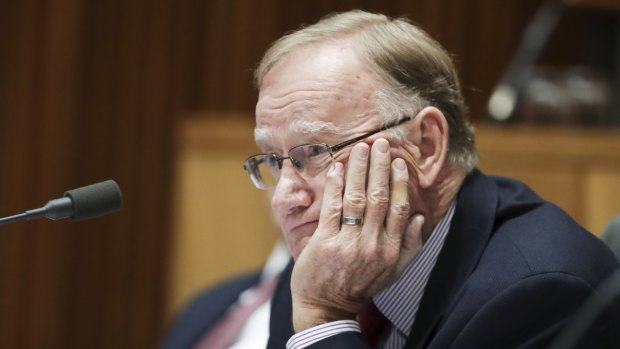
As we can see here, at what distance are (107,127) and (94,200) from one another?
8.49 feet

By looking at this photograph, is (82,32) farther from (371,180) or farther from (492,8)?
(371,180)

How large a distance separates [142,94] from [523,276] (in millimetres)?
2882

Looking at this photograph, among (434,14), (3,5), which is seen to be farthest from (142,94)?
(434,14)

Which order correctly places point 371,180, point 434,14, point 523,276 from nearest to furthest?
point 523,276, point 371,180, point 434,14

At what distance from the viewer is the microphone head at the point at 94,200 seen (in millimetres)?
1718

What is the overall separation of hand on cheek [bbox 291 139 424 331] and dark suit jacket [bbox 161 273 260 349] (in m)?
1.36

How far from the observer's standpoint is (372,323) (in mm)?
1980

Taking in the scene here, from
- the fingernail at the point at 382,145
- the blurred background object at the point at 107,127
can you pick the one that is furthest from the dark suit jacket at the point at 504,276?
the blurred background object at the point at 107,127

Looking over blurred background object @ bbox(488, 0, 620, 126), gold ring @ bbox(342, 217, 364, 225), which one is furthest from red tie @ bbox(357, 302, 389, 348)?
blurred background object @ bbox(488, 0, 620, 126)

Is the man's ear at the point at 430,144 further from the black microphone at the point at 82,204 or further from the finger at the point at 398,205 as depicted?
the black microphone at the point at 82,204

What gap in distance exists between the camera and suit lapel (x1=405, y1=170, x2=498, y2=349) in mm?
1783

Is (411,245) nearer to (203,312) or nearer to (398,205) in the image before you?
(398,205)

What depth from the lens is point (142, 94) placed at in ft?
14.0

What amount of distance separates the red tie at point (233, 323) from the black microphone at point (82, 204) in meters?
1.20
